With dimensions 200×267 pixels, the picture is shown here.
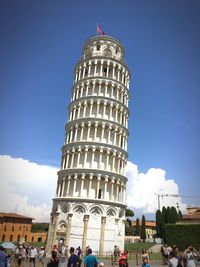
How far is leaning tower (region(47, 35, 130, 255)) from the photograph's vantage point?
36.4 m

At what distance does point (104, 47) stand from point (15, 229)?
63.8 meters

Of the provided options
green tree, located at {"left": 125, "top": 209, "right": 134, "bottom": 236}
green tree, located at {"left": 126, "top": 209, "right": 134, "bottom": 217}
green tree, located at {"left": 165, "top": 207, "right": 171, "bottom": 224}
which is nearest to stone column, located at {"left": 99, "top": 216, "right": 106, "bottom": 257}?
green tree, located at {"left": 165, "top": 207, "right": 171, "bottom": 224}

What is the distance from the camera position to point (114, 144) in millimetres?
41906

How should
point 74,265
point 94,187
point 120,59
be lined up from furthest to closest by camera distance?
point 120,59 < point 94,187 < point 74,265

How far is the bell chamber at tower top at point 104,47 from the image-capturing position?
48.9m

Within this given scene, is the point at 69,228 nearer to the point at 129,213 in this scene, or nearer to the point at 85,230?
the point at 85,230

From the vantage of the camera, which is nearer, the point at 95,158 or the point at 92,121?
the point at 95,158

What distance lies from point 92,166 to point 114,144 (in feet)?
17.5

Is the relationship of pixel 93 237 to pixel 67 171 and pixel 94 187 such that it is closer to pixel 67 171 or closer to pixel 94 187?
pixel 94 187

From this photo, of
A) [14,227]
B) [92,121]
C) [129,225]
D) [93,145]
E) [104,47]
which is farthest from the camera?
[129,225]

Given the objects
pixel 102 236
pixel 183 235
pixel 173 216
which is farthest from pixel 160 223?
pixel 102 236

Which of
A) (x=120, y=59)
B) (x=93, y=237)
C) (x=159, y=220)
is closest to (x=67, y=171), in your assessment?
(x=93, y=237)

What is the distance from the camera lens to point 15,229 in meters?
82.8

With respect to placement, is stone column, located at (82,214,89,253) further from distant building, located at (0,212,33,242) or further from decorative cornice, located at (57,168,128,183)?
distant building, located at (0,212,33,242)
